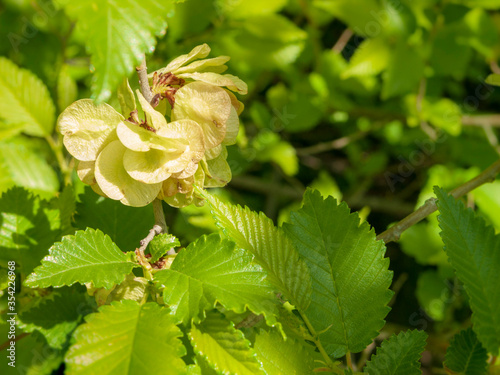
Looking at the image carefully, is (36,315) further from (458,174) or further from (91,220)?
(458,174)

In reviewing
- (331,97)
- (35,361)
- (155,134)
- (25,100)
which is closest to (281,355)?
(155,134)

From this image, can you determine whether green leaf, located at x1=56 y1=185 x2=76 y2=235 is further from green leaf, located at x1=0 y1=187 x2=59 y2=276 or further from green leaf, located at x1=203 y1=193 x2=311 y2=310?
green leaf, located at x1=203 y1=193 x2=311 y2=310

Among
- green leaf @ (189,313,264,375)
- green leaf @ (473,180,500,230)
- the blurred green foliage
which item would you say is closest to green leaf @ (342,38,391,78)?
the blurred green foliage

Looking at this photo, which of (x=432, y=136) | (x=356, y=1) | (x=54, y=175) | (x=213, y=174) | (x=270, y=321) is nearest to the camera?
(x=270, y=321)

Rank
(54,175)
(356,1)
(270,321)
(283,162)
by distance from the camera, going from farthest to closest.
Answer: (283,162), (356,1), (54,175), (270,321)

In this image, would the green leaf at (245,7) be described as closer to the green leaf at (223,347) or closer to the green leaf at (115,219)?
the green leaf at (115,219)

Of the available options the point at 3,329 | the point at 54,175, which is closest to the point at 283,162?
the point at 54,175
